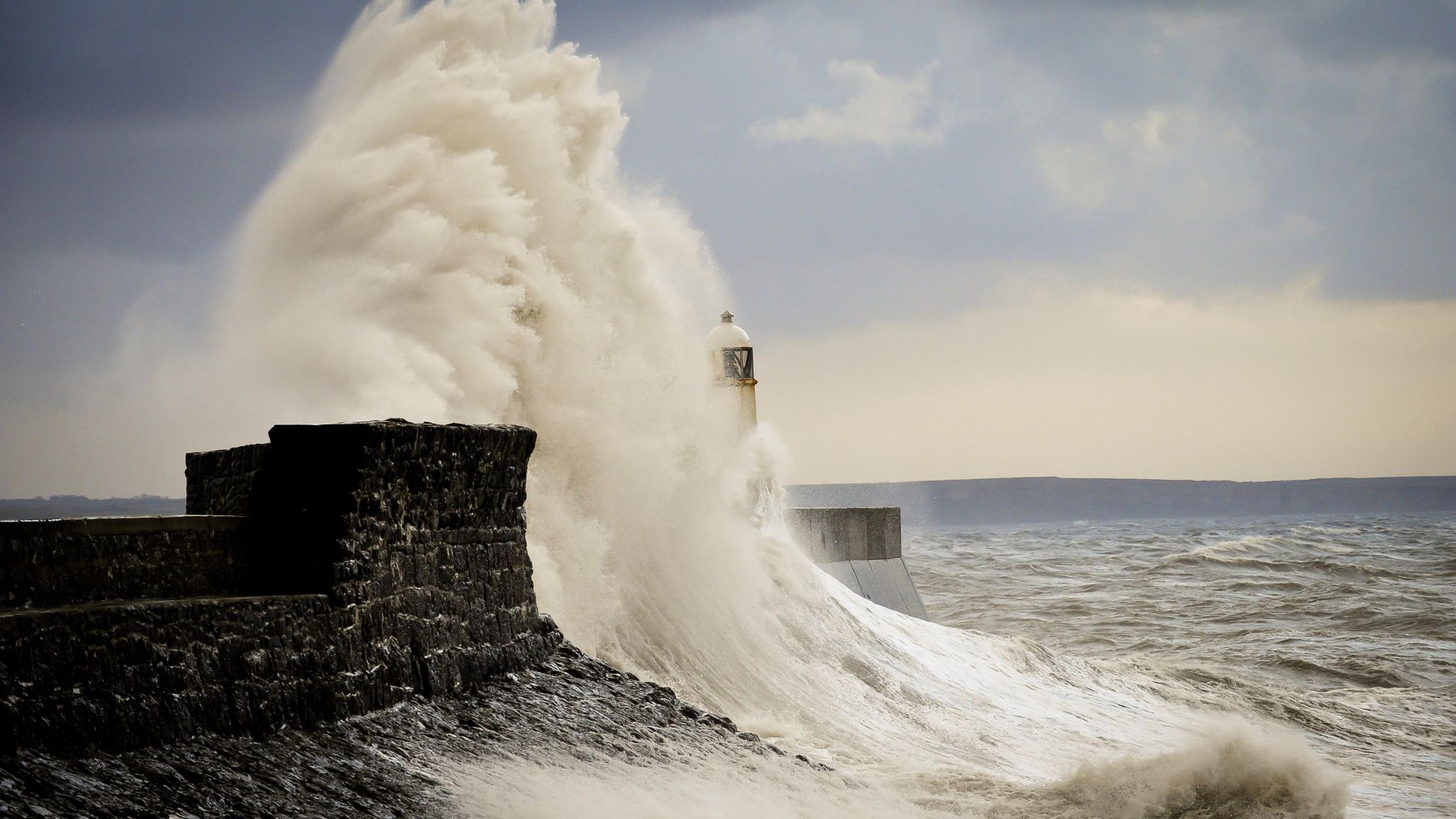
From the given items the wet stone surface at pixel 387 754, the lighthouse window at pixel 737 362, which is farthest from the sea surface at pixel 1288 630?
the lighthouse window at pixel 737 362

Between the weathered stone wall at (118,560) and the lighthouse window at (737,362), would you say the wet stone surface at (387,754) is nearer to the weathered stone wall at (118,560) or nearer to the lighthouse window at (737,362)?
the weathered stone wall at (118,560)

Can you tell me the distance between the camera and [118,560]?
4215 mm

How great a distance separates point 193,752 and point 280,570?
1041 millimetres

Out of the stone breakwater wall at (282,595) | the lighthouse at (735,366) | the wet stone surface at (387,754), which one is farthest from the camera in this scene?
the lighthouse at (735,366)

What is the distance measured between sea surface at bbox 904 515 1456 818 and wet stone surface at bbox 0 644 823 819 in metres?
5.27

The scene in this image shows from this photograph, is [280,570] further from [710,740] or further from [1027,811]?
[1027,811]

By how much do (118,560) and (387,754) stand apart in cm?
114

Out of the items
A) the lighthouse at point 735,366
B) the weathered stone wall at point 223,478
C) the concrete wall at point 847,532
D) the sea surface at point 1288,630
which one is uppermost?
the lighthouse at point 735,366

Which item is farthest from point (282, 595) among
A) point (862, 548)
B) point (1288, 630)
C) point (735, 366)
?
point (1288, 630)

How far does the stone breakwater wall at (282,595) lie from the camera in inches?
146

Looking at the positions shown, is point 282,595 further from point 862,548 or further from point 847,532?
point 862,548

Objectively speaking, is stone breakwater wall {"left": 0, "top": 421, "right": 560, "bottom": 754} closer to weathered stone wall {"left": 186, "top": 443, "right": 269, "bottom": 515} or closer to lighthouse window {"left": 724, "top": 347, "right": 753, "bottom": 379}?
weathered stone wall {"left": 186, "top": 443, "right": 269, "bottom": 515}

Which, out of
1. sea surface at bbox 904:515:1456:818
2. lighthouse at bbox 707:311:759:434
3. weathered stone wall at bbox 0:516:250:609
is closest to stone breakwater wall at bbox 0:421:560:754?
weathered stone wall at bbox 0:516:250:609

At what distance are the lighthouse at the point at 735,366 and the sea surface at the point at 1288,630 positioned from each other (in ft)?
17.5
